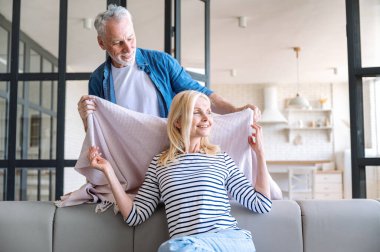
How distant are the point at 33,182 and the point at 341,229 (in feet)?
8.33

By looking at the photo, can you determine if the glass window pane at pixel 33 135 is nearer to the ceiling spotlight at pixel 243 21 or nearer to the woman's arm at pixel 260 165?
the woman's arm at pixel 260 165

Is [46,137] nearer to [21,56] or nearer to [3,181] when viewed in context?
[3,181]

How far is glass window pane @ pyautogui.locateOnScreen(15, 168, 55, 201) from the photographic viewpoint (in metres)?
3.19

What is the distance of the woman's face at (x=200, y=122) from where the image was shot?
1681mm

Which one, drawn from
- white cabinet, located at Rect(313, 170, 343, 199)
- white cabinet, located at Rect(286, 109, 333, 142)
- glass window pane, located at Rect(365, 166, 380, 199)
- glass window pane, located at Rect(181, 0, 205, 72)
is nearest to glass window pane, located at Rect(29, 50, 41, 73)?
glass window pane, located at Rect(181, 0, 205, 72)

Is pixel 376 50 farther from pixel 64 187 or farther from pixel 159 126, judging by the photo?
pixel 64 187

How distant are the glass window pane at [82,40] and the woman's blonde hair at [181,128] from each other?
1622 millimetres

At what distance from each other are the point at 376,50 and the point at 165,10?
158 centimetres

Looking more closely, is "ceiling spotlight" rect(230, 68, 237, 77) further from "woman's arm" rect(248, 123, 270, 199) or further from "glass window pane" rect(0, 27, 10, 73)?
"woman's arm" rect(248, 123, 270, 199)

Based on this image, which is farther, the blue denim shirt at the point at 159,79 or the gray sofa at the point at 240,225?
the blue denim shirt at the point at 159,79

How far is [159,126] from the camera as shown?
5.97 ft

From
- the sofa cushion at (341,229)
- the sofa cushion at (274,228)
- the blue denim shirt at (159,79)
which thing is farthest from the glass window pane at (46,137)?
the sofa cushion at (341,229)

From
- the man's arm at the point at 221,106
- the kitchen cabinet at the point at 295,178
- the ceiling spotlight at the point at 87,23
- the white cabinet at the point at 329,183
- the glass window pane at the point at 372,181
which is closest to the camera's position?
the man's arm at the point at 221,106

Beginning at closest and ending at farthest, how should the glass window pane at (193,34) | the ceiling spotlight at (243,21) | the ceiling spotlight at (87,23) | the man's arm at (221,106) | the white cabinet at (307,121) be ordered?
1. the man's arm at (221,106)
2. the ceiling spotlight at (87,23)
3. the glass window pane at (193,34)
4. the ceiling spotlight at (243,21)
5. the white cabinet at (307,121)
